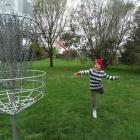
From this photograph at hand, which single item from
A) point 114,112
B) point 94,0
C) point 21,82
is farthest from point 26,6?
point 94,0

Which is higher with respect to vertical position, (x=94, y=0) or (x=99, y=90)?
(x=94, y=0)

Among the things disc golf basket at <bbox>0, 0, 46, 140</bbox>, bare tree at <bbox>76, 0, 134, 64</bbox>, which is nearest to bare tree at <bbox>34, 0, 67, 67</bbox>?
bare tree at <bbox>76, 0, 134, 64</bbox>

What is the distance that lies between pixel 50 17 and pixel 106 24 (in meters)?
5.28

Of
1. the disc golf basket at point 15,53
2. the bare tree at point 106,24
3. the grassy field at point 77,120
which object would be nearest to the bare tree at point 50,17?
the bare tree at point 106,24

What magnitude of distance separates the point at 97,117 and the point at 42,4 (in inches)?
881

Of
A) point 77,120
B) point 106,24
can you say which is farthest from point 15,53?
point 106,24

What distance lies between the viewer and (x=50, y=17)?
95.2 feet

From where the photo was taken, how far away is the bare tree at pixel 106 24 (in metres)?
25.5

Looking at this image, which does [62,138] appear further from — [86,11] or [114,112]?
[86,11]

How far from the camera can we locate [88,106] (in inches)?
332

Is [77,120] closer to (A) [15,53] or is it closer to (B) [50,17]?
(A) [15,53]

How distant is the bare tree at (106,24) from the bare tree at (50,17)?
8.86 ft

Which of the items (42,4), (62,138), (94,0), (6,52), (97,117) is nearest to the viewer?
(6,52)

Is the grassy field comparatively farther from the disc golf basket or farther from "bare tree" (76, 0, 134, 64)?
"bare tree" (76, 0, 134, 64)
